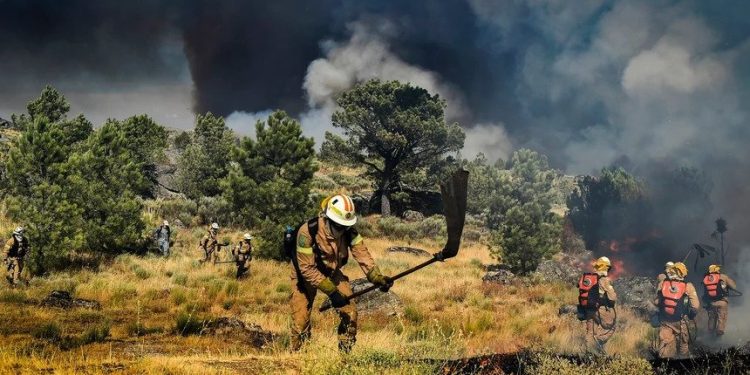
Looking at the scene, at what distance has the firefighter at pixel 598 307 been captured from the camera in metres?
9.56

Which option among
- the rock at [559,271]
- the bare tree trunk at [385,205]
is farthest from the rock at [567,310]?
the bare tree trunk at [385,205]

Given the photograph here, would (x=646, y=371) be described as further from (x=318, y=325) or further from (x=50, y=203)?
(x=50, y=203)

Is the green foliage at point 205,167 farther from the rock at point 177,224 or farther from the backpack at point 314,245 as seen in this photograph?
the backpack at point 314,245

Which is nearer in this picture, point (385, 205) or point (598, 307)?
point (598, 307)

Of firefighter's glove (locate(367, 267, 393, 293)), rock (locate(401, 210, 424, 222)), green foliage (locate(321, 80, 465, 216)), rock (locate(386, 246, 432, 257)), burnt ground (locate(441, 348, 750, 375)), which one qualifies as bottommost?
burnt ground (locate(441, 348, 750, 375))

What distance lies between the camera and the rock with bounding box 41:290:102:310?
1191cm

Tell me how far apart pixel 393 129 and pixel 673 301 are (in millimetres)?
29084

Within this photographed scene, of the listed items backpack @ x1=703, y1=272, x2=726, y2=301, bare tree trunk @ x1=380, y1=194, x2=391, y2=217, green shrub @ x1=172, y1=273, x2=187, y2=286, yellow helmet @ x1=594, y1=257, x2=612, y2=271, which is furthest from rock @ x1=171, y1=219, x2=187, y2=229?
backpack @ x1=703, y1=272, x2=726, y2=301

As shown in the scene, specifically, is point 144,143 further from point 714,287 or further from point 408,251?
point 714,287

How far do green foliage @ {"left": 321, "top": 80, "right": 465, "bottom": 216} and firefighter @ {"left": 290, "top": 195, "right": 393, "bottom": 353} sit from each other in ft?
98.0

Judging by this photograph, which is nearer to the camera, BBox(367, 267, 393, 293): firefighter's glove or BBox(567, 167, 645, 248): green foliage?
BBox(367, 267, 393, 293): firefighter's glove

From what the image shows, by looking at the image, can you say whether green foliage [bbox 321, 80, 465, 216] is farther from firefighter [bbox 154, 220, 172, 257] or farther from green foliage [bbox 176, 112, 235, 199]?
firefighter [bbox 154, 220, 172, 257]

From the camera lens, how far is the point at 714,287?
10.9 metres

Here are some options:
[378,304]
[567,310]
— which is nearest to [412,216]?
[567,310]
